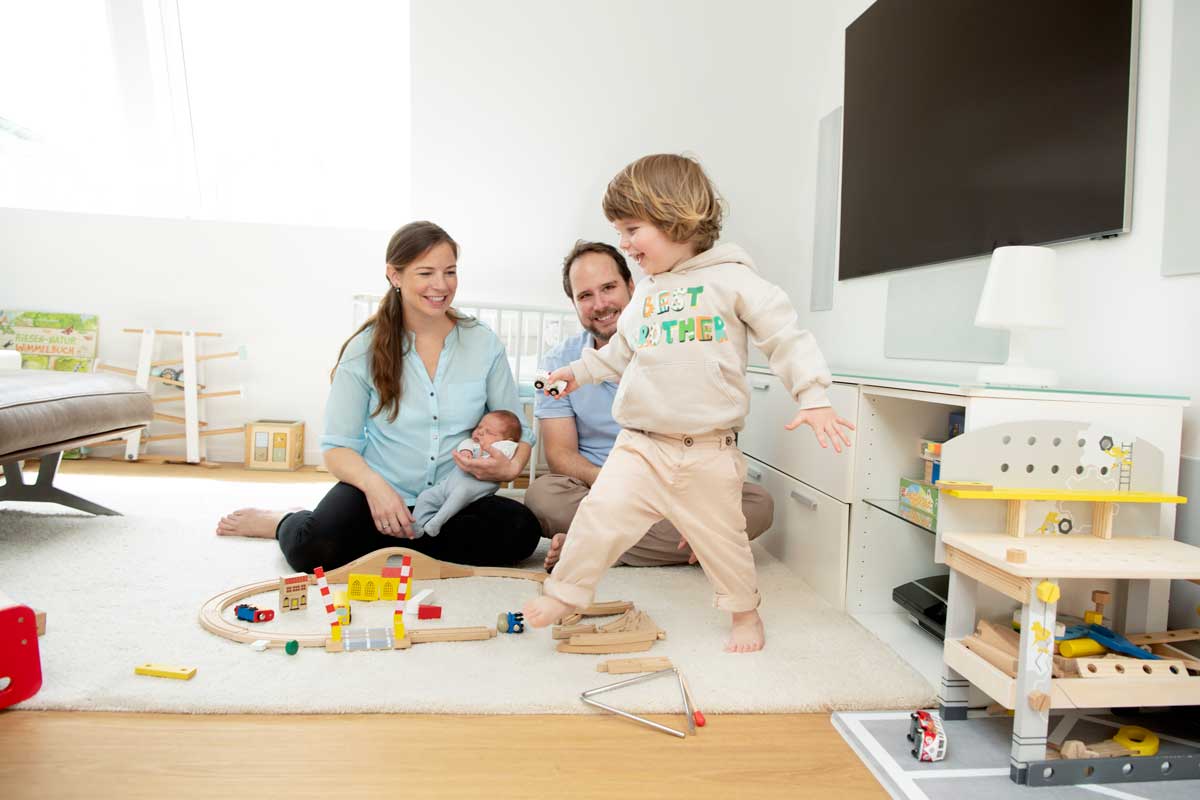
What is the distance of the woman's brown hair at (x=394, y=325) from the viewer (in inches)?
77.2

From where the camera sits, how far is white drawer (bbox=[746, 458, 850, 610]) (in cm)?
185

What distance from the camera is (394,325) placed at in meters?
2.05

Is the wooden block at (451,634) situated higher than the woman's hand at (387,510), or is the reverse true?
the woman's hand at (387,510)

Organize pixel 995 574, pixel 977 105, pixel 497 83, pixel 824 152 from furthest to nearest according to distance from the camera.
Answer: pixel 497 83, pixel 824 152, pixel 977 105, pixel 995 574

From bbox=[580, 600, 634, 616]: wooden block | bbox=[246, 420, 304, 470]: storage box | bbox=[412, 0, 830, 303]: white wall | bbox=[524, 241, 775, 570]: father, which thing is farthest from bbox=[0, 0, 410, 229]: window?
bbox=[580, 600, 634, 616]: wooden block

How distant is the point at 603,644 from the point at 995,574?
2.32ft

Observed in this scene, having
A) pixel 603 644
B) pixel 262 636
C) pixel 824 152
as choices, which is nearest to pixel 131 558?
pixel 262 636

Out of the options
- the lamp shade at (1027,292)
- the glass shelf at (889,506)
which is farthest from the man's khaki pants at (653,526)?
the lamp shade at (1027,292)

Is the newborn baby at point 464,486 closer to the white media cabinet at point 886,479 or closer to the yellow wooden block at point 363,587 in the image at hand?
the yellow wooden block at point 363,587

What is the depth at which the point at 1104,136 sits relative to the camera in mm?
1549

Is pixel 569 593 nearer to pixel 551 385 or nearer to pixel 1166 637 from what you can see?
pixel 551 385

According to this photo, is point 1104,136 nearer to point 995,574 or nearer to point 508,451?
point 995,574

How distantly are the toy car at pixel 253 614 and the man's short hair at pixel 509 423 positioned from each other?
71 centimetres

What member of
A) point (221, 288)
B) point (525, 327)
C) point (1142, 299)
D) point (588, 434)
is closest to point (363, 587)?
point (588, 434)
